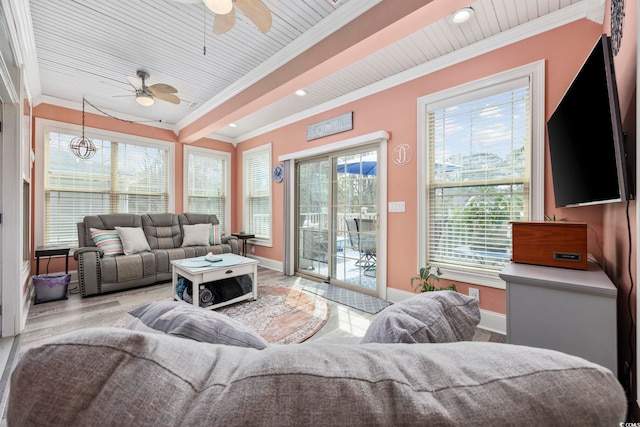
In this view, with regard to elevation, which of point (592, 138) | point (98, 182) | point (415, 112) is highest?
point (415, 112)

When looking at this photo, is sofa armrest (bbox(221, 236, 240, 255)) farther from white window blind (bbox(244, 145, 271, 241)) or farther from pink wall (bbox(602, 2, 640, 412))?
pink wall (bbox(602, 2, 640, 412))

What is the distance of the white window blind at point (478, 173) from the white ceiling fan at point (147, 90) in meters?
2.92

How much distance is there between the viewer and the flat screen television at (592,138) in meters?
1.10

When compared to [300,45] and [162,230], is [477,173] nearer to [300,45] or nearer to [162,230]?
[300,45]

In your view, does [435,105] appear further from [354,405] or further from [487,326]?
[354,405]

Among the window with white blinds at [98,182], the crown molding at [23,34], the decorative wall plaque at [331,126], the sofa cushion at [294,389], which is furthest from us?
the window with white blinds at [98,182]

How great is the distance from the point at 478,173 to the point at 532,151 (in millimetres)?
438

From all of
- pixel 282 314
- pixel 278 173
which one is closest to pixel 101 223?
pixel 278 173

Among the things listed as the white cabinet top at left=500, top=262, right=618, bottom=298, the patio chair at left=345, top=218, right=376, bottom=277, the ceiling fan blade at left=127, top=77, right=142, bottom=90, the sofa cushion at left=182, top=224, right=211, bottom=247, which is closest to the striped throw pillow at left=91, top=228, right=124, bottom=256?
the sofa cushion at left=182, top=224, right=211, bottom=247

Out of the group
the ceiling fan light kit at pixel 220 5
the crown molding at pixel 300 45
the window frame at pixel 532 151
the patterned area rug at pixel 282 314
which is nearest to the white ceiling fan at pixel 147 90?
the crown molding at pixel 300 45

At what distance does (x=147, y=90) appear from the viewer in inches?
118

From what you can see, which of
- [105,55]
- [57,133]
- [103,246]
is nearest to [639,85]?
[105,55]

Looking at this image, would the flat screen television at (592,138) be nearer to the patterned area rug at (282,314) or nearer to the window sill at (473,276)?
the window sill at (473,276)

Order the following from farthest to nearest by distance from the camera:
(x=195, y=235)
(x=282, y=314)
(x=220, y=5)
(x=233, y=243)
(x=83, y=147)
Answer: (x=233, y=243)
(x=195, y=235)
(x=83, y=147)
(x=282, y=314)
(x=220, y=5)
